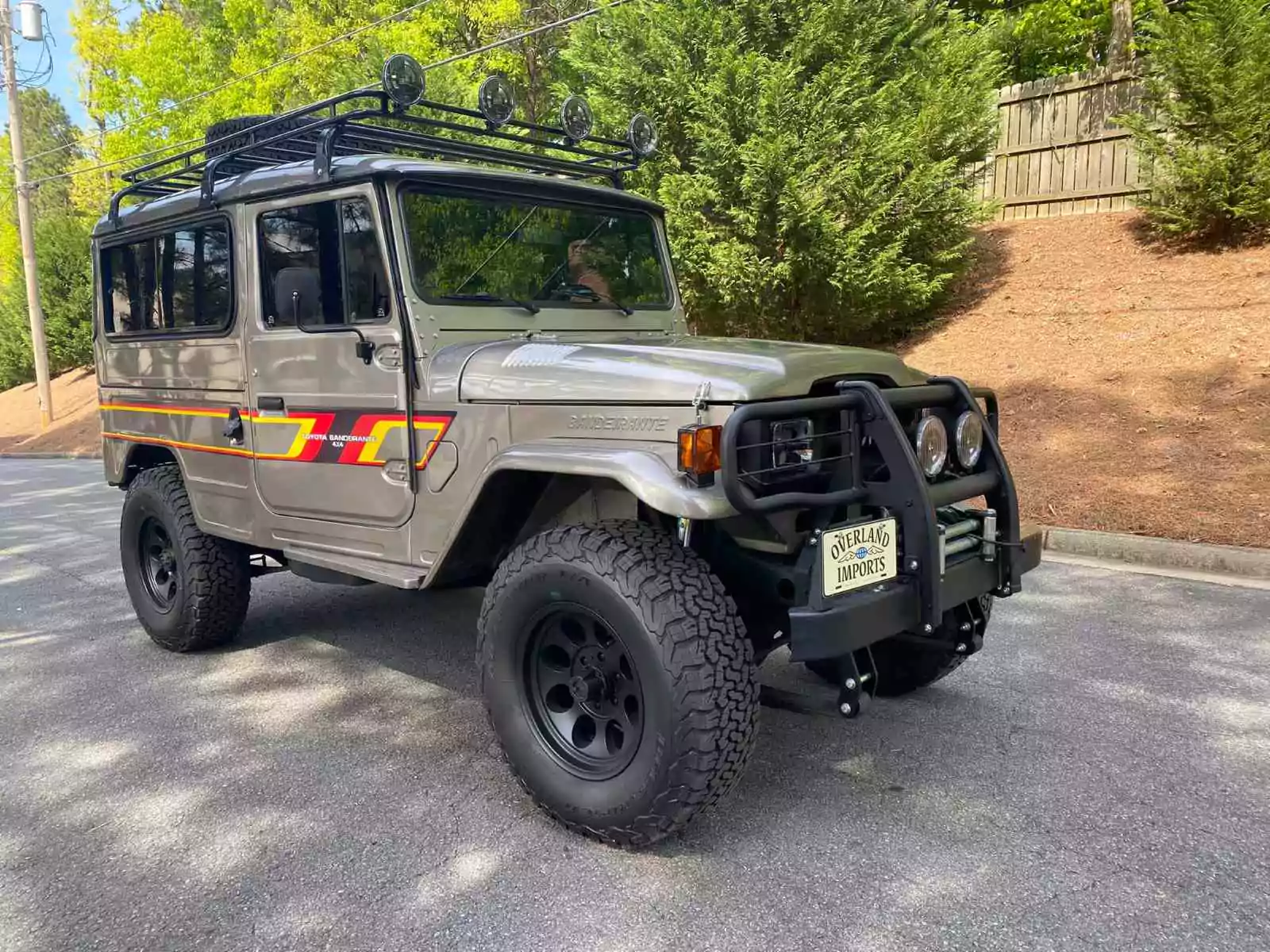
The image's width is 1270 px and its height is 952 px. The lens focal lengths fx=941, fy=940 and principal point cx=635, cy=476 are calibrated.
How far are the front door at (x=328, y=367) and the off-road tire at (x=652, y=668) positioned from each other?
90cm

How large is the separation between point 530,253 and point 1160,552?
458 centimetres

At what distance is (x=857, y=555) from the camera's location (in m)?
2.72

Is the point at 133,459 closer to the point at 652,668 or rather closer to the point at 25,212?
the point at 652,668

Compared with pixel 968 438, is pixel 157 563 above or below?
below

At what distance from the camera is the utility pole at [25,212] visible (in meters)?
19.8

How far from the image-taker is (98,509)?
9781 mm

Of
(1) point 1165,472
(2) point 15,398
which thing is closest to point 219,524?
(1) point 1165,472

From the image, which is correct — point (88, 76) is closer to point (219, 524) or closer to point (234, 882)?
point (219, 524)

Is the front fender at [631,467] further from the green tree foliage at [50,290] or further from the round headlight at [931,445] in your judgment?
the green tree foliage at [50,290]

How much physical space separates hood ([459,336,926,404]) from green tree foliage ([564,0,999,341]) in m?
6.60

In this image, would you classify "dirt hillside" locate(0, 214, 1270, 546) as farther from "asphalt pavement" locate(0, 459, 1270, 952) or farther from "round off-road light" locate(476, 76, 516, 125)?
"round off-road light" locate(476, 76, 516, 125)

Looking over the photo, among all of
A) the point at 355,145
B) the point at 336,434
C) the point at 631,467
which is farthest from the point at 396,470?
the point at 355,145

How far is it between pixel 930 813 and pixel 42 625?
193 inches

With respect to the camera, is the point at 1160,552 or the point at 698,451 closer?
the point at 698,451
